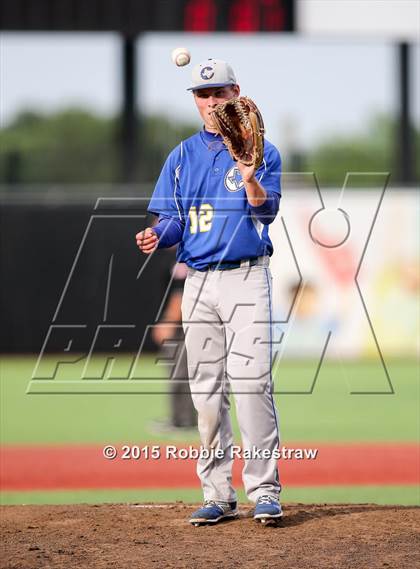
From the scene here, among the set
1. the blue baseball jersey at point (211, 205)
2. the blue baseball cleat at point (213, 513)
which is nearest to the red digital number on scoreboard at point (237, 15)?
the blue baseball jersey at point (211, 205)

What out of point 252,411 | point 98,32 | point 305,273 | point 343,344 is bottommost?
point 343,344

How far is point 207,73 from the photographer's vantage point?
15.4ft

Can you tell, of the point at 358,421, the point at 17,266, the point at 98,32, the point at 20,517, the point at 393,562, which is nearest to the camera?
the point at 393,562

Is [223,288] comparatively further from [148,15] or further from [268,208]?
[148,15]

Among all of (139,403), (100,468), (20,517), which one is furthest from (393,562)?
(139,403)

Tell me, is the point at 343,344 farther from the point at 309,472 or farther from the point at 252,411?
the point at 252,411

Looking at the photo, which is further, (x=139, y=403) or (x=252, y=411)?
(x=139, y=403)

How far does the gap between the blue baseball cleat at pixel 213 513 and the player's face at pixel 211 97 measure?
172 cm

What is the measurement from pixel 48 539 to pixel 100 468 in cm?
283

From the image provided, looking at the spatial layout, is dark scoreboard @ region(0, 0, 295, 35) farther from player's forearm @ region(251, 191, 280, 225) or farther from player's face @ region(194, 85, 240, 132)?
player's forearm @ region(251, 191, 280, 225)

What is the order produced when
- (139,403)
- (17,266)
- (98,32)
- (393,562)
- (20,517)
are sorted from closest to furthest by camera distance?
(393,562) → (20,517) → (139,403) → (98,32) → (17,266)

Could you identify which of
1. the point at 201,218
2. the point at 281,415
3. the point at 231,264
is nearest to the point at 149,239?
the point at 201,218

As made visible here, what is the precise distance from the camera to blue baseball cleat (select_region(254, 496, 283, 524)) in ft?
15.4

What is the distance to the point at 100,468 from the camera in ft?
24.4
